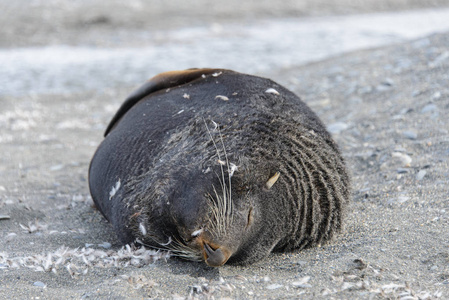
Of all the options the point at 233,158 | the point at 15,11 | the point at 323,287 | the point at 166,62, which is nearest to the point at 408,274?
the point at 323,287

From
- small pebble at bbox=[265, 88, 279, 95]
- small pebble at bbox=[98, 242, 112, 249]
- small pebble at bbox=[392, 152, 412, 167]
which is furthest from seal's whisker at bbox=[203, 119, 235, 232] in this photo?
small pebble at bbox=[392, 152, 412, 167]

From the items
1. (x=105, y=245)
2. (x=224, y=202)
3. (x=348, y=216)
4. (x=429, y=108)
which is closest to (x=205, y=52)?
(x=429, y=108)

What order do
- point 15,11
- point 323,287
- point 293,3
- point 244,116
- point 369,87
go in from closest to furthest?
1. point 323,287
2. point 244,116
3. point 369,87
4. point 15,11
5. point 293,3

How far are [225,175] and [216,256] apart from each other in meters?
0.52

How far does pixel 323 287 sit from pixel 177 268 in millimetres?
994

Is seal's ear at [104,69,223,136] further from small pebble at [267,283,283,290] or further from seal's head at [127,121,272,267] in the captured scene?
small pebble at [267,283,283,290]

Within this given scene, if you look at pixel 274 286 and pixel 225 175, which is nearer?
pixel 274 286

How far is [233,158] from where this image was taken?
12.1ft

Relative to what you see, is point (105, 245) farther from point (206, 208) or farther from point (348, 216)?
point (348, 216)

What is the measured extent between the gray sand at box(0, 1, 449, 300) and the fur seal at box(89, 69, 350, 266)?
204mm

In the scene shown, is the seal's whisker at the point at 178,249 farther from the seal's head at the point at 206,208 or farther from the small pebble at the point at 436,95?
the small pebble at the point at 436,95

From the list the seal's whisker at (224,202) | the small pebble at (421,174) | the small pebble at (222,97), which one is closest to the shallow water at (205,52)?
the small pebble at (421,174)

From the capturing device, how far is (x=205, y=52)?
14.8 meters

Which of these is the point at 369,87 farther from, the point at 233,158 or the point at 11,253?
the point at 11,253
